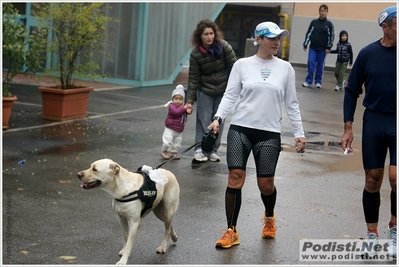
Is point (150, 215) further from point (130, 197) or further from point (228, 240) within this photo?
point (130, 197)

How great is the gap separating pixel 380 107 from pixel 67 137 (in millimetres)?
7096

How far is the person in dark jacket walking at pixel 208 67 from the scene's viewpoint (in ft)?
31.1

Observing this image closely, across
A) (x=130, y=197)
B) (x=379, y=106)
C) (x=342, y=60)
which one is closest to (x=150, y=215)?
(x=130, y=197)

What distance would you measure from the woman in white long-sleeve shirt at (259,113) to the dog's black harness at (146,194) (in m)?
0.75

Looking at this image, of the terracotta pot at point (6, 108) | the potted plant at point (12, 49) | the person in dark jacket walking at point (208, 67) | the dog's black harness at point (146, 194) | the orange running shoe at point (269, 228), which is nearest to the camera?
the dog's black harness at point (146, 194)

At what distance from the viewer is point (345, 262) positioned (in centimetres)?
584

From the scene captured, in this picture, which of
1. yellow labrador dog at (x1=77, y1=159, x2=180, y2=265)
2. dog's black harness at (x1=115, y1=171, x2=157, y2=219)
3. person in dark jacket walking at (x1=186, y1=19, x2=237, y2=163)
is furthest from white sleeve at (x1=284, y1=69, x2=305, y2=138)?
person in dark jacket walking at (x1=186, y1=19, x2=237, y2=163)

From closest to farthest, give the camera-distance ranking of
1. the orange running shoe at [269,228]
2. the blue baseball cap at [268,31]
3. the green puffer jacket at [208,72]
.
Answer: the blue baseball cap at [268,31]
the orange running shoe at [269,228]
the green puffer jacket at [208,72]

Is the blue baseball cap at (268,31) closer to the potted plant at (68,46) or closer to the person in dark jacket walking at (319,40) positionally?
the potted plant at (68,46)

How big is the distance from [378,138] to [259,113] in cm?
100

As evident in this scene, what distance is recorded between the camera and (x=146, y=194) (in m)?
5.75

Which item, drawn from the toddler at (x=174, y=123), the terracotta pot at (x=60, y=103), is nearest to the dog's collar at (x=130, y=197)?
the toddler at (x=174, y=123)

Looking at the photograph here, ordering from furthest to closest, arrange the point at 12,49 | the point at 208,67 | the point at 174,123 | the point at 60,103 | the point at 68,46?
the point at 68,46 < the point at 60,103 < the point at 12,49 < the point at 174,123 < the point at 208,67

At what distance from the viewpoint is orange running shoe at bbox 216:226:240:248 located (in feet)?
20.3
